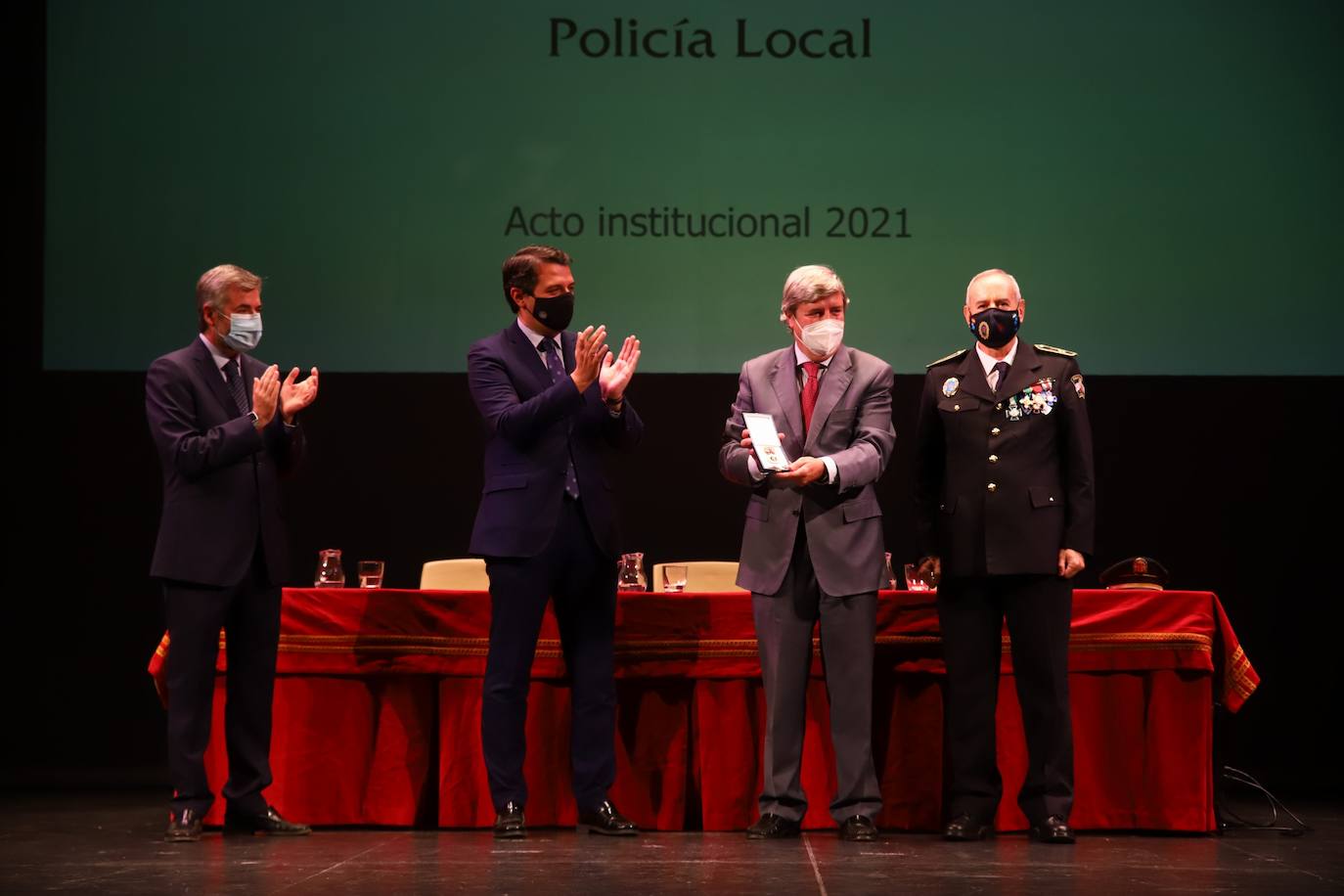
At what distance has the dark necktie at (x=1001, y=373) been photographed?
4023 mm

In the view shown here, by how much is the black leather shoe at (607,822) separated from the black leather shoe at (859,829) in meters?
0.59

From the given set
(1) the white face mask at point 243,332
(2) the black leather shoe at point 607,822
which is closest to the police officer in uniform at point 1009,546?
(2) the black leather shoe at point 607,822

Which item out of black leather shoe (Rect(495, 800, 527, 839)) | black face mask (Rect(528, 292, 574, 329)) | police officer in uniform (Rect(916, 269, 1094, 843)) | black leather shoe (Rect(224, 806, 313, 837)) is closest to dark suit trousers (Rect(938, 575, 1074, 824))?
police officer in uniform (Rect(916, 269, 1094, 843))

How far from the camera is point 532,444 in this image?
13.0 ft

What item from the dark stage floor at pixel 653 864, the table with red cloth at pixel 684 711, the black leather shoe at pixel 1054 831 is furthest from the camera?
the table with red cloth at pixel 684 711

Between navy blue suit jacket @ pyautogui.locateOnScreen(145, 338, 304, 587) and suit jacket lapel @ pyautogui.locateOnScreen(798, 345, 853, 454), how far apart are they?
150 centimetres

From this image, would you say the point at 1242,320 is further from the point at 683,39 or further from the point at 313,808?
the point at 313,808

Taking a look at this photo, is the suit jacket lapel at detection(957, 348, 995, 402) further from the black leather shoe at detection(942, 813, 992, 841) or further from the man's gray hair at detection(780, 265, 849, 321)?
the black leather shoe at detection(942, 813, 992, 841)

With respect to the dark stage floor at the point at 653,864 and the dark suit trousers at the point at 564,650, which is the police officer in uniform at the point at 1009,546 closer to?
the dark stage floor at the point at 653,864

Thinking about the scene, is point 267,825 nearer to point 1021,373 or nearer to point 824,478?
Answer: point 824,478

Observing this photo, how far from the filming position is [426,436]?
6230 mm

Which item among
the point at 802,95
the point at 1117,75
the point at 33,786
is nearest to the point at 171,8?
the point at 802,95

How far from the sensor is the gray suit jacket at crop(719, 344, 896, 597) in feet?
13.0

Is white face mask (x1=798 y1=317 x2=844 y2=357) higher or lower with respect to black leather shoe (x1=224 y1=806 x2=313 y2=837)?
higher
